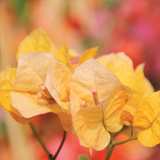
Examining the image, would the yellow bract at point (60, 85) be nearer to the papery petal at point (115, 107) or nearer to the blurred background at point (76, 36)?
the papery petal at point (115, 107)

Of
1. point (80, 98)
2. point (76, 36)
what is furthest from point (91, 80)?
point (76, 36)

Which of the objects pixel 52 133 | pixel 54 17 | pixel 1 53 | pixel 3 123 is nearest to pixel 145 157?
pixel 52 133

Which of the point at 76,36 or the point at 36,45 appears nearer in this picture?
the point at 36,45

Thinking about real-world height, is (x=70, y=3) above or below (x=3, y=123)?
above

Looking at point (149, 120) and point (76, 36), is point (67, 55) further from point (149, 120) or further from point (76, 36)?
point (76, 36)

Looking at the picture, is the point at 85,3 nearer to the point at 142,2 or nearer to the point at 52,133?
the point at 142,2

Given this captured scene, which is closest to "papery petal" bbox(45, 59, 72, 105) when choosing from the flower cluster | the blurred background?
the flower cluster

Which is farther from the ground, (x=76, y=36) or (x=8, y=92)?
(x=8, y=92)
